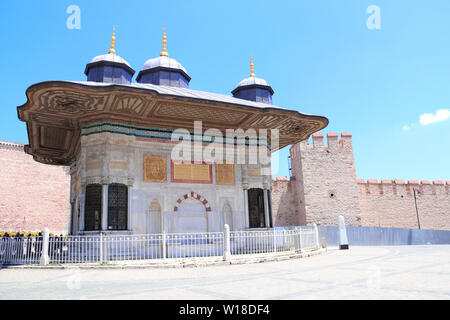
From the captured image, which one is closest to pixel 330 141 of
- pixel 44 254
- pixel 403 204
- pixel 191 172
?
pixel 403 204

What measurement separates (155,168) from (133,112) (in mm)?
1861

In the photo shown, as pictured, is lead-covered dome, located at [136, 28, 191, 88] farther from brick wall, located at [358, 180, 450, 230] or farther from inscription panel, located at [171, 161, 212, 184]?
brick wall, located at [358, 180, 450, 230]

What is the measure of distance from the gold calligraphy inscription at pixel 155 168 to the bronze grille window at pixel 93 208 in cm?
147

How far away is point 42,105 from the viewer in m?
9.80

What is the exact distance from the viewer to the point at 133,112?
419 inches

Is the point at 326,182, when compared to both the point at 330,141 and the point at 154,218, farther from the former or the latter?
the point at 154,218

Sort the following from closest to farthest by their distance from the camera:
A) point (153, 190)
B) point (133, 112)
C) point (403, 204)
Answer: point (133, 112)
point (153, 190)
point (403, 204)

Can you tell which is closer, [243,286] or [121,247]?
[243,286]

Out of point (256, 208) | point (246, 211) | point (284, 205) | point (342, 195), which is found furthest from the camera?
point (284, 205)

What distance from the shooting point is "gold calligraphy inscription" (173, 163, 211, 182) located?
37.7 feet

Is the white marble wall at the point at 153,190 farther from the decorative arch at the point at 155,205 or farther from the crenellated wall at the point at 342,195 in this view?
the crenellated wall at the point at 342,195

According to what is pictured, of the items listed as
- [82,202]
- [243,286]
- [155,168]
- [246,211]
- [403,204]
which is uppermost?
[155,168]

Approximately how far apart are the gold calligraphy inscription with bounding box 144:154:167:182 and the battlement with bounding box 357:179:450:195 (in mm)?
17226
